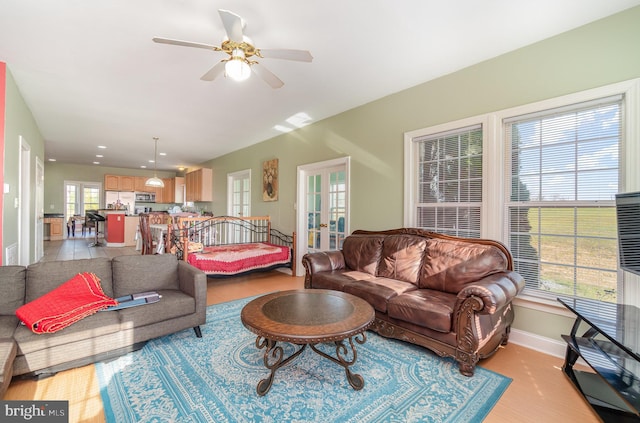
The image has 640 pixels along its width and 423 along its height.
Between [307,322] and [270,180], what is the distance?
14.2 feet

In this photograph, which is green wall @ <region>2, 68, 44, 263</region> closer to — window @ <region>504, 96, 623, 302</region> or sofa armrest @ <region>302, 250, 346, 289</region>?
sofa armrest @ <region>302, 250, 346, 289</region>

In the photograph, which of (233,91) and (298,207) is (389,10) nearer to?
(233,91)

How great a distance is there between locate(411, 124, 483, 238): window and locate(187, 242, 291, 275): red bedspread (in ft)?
8.10

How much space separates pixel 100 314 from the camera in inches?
84.9

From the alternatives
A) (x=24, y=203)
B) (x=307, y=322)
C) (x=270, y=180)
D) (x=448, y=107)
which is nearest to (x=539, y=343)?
(x=307, y=322)

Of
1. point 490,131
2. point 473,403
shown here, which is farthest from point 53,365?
point 490,131

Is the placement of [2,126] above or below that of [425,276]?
above

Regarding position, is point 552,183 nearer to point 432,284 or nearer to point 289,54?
point 432,284

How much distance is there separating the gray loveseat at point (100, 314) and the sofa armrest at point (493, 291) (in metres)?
2.28

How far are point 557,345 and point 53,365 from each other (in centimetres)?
393

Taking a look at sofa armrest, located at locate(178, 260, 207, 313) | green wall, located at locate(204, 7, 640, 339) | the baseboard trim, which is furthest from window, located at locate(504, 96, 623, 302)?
sofa armrest, located at locate(178, 260, 207, 313)

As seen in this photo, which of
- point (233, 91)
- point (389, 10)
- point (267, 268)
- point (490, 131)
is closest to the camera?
point (389, 10)

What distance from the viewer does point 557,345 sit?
2418 mm

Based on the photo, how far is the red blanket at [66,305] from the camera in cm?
190
